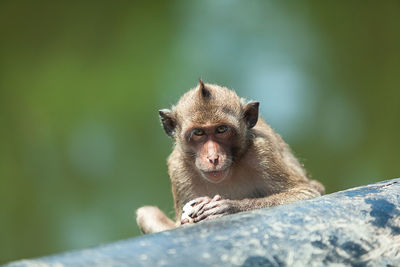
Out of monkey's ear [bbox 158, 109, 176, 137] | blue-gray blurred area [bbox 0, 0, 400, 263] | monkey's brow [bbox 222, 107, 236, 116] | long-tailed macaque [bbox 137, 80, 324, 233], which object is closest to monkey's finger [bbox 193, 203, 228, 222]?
long-tailed macaque [bbox 137, 80, 324, 233]

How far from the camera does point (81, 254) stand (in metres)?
2.07

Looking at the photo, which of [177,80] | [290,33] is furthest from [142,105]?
[290,33]

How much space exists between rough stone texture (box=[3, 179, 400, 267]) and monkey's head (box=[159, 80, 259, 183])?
7.45 feet

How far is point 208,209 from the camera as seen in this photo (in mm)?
4520

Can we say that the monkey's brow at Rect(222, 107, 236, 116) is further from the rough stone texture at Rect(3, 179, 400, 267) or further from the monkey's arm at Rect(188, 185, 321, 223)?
the rough stone texture at Rect(3, 179, 400, 267)

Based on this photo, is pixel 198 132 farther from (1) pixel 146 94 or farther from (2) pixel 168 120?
(1) pixel 146 94

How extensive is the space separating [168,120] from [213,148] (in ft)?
2.82

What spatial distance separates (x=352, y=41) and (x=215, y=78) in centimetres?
327

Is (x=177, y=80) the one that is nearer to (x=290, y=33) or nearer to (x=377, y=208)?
(x=290, y=33)

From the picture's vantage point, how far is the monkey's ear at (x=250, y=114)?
5645mm

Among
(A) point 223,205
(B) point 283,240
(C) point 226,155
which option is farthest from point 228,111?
(B) point 283,240

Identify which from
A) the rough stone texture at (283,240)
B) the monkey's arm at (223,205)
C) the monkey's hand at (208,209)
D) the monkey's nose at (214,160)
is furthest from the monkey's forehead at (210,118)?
the rough stone texture at (283,240)

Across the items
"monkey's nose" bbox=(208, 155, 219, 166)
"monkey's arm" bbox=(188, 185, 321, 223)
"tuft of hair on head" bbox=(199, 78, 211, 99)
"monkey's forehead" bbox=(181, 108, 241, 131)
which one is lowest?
"monkey's arm" bbox=(188, 185, 321, 223)

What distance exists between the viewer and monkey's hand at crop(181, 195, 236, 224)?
4465 mm
